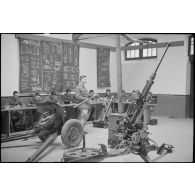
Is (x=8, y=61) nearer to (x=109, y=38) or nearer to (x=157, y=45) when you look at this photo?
(x=109, y=38)

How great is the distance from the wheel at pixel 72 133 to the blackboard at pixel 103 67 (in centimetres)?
77

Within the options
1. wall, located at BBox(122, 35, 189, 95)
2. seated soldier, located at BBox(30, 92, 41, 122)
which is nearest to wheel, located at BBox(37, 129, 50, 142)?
seated soldier, located at BBox(30, 92, 41, 122)

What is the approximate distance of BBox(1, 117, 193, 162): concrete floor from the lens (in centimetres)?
404

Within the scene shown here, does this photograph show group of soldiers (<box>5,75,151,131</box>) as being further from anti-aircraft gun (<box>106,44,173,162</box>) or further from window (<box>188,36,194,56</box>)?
window (<box>188,36,194,56</box>)

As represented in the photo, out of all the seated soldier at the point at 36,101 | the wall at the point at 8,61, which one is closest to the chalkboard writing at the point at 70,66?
the seated soldier at the point at 36,101

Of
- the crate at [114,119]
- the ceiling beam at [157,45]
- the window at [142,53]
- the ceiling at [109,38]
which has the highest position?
the ceiling at [109,38]

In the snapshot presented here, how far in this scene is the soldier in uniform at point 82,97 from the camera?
436cm

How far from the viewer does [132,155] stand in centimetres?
426

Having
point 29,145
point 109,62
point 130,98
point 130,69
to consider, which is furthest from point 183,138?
point 29,145

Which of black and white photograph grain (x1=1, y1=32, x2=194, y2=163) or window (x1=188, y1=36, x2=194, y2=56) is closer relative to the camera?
window (x1=188, y1=36, x2=194, y2=56)

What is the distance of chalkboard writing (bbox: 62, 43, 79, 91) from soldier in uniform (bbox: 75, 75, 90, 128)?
0.10 metres

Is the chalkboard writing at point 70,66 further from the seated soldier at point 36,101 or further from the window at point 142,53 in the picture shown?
the window at point 142,53

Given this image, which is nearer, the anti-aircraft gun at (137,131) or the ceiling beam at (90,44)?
the ceiling beam at (90,44)

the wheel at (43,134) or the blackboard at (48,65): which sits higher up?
the blackboard at (48,65)
